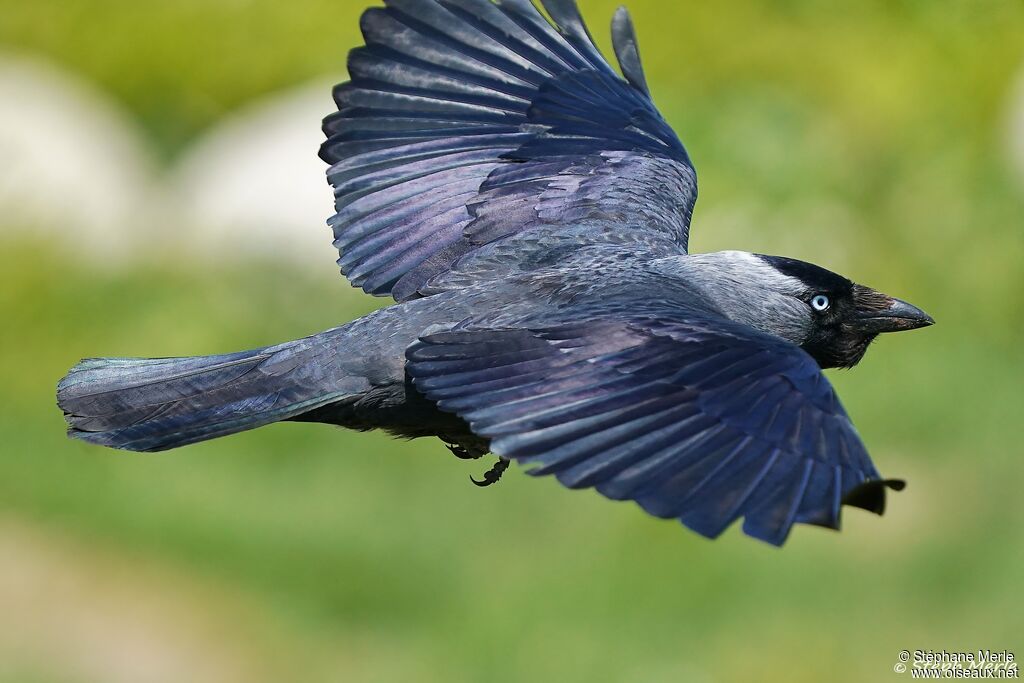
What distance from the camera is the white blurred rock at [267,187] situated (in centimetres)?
1065

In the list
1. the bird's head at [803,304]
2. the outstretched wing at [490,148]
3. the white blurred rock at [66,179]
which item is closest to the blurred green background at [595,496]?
the white blurred rock at [66,179]

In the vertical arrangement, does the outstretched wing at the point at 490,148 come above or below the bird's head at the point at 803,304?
above

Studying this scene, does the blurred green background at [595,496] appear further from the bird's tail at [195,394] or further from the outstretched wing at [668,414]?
the outstretched wing at [668,414]

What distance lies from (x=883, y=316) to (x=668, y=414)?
1.34m

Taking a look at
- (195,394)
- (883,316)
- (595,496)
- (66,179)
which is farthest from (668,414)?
(66,179)

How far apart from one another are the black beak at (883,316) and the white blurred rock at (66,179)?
6897 millimetres

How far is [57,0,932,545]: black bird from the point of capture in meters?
4.55

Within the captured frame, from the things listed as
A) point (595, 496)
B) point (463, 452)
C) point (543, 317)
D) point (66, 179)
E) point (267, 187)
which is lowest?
point (463, 452)

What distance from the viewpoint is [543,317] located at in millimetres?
5141

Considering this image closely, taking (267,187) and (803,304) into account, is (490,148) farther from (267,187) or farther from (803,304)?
(267,187)

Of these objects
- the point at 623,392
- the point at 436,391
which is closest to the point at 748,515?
the point at 623,392

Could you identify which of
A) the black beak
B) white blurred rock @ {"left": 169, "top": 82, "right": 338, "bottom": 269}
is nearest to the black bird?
the black beak

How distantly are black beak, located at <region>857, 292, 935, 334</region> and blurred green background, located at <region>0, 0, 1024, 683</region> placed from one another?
282 cm

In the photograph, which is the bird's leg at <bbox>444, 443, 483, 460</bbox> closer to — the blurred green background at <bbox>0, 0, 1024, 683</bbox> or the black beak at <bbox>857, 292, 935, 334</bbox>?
the black beak at <bbox>857, 292, 935, 334</bbox>
